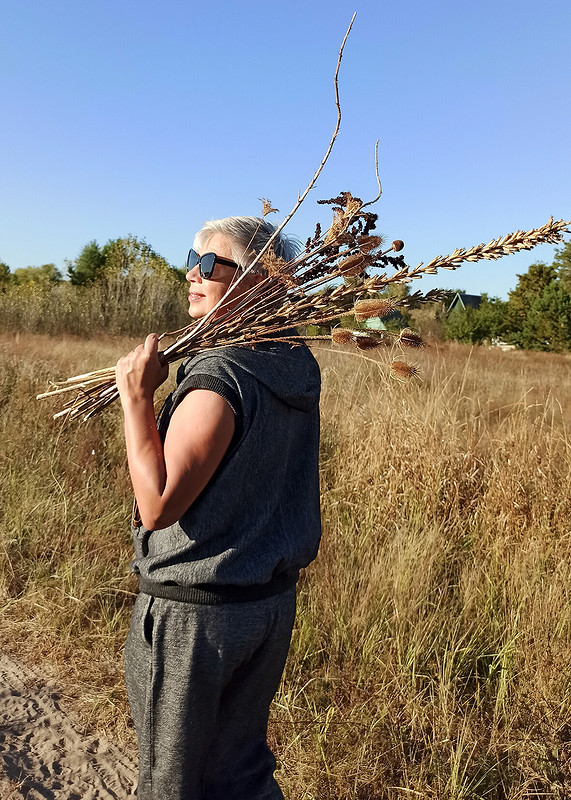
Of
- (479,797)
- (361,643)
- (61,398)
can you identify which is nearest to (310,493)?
(479,797)

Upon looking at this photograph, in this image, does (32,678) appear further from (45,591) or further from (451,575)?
(451,575)

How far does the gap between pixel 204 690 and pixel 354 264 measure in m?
1.08

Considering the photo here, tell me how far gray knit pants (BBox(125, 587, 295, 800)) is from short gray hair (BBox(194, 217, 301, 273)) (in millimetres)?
863

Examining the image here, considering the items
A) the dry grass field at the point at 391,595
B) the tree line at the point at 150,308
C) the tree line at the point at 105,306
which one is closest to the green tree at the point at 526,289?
the tree line at the point at 150,308

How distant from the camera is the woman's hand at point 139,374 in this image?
1518 millimetres

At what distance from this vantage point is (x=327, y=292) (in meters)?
1.70

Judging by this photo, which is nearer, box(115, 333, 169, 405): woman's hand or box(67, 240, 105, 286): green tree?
box(115, 333, 169, 405): woman's hand

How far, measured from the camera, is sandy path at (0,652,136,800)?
2480 mm

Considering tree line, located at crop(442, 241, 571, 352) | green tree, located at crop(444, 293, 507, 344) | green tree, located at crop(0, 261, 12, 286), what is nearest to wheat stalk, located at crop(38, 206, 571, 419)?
tree line, located at crop(442, 241, 571, 352)

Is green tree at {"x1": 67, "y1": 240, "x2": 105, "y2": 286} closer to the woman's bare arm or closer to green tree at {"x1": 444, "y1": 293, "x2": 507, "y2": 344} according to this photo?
green tree at {"x1": 444, "y1": 293, "x2": 507, "y2": 344}

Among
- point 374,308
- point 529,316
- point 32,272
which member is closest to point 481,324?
point 529,316

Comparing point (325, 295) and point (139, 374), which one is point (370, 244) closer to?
point (325, 295)

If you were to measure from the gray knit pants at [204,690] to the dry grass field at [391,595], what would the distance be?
80cm

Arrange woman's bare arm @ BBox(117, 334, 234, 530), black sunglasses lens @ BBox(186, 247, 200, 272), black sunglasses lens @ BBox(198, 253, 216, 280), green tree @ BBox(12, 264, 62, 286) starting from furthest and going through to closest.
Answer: green tree @ BBox(12, 264, 62, 286)
black sunglasses lens @ BBox(186, 247, 200, 272)
black sunglasses lens @ BBox(198, 253, 216, 280)
woman's bare arm @ BBox(117, 334, 234, 530)
